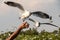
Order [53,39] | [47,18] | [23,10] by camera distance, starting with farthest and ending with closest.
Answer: [53,39] → [23,10] → [47,18]

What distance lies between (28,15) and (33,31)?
2054cm

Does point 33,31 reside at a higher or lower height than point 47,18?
lower

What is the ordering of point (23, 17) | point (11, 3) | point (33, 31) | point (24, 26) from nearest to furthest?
point (24, 26) < point (11, 3) < point (23, 17) < point (33, 31)

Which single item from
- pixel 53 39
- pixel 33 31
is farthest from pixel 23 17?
pixel 33 31

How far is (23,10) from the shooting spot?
10.5m

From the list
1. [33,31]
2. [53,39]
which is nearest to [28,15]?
[53,39]

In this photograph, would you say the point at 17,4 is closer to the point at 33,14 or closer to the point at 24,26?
the point at 33,14

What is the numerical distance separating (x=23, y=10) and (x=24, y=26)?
11.6ft

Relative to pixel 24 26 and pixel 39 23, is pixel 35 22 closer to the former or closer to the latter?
pixel 39 23

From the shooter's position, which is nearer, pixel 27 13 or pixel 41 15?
pixel 41 15

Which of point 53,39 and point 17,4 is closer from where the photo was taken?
point 17,4

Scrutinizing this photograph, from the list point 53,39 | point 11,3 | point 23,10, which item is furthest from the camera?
point 53,39

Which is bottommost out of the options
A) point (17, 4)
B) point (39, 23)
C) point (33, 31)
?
point (33, 31)

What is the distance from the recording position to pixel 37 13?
29.1ft
